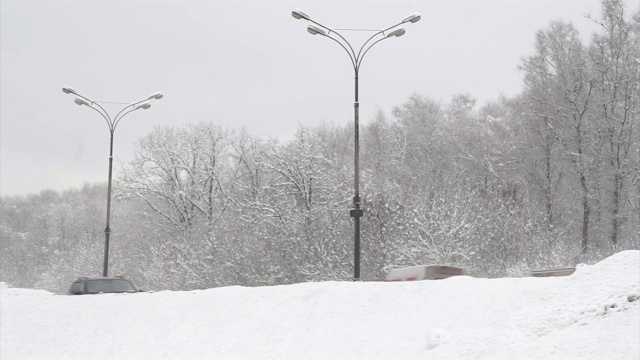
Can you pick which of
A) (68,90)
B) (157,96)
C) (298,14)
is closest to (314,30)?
(298,14)

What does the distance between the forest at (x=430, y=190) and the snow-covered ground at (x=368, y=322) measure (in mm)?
10445

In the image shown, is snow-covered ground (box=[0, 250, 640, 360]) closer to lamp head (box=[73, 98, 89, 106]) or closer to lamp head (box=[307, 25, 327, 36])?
lamp head (box=[307, 25, 327, 36])

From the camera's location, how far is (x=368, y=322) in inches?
608

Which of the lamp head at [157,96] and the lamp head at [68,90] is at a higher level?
the lamp head at [68,90]

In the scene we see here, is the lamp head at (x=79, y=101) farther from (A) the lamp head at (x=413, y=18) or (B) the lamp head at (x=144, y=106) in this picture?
(A) the lamp head at (x=413, y=18)

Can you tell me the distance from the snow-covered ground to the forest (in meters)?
10.4

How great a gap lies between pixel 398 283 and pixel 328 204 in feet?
68.9

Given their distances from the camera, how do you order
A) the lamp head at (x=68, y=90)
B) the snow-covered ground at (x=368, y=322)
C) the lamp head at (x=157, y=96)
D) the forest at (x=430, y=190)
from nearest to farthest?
1. the snow-covered ground at (x=368, y=322)
2. the forest at (x=430, y=190)
3. the lamp head at (x=157, y=96)
4. the lamp head at (x=68, y=90)

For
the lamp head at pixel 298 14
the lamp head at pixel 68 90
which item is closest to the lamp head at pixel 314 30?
the lamp head at pixel 298 14

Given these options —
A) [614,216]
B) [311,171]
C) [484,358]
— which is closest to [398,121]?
[311,171]

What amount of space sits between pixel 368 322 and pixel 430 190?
20.7 m

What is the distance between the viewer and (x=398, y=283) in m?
17.0

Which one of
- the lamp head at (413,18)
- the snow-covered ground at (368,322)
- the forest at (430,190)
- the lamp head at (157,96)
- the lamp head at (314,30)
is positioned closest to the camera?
the snow-covered ground at (368,322)

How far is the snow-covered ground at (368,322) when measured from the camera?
12.0m
